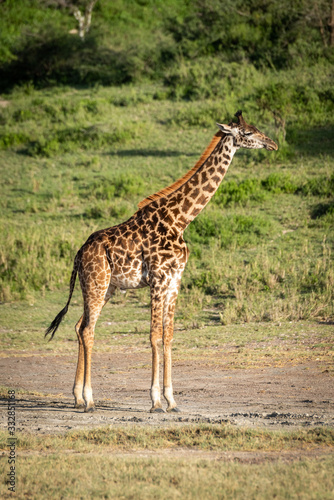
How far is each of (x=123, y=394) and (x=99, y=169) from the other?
1277cm

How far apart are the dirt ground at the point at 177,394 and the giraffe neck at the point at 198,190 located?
1.97m

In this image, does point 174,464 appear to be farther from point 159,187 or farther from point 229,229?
point 159,187

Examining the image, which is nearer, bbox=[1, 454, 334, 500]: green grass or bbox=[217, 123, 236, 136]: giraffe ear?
bbox=[1, 454, 334, 500]: green grass

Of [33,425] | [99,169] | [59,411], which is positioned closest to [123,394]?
[59,411]

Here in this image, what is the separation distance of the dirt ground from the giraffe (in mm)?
367

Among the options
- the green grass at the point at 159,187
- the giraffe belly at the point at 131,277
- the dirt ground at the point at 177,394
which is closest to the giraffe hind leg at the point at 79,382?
the dirt ground at the point at 177,394

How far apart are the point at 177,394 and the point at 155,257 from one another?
170cm

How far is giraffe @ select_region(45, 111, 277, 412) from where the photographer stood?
802 cm

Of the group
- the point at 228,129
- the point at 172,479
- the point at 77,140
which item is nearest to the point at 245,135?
the point at 228,129

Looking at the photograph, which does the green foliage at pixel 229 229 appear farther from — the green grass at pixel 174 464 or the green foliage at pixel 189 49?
the green grass at pixel 174 464

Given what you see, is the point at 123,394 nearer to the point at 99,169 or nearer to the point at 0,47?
the point at 99,169

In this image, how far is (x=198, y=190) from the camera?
8.51 m

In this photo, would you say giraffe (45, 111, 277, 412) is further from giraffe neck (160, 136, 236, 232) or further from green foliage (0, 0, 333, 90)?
green foliage (0, 0, 333, 90)

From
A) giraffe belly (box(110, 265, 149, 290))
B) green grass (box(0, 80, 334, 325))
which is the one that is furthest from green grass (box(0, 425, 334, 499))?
green grass (box(0, 80, 334, 325))
